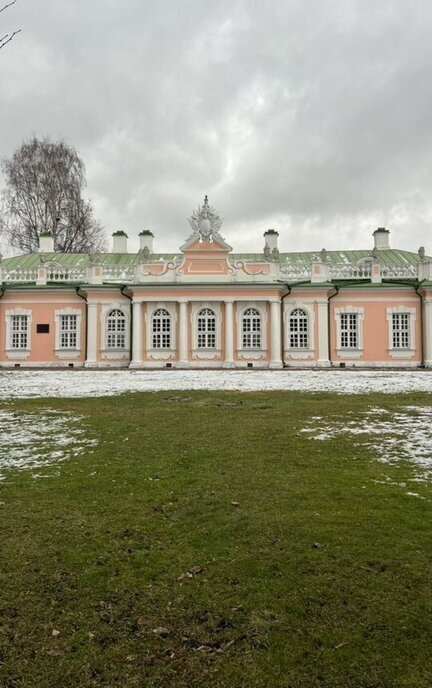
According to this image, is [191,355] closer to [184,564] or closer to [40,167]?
[40,167]

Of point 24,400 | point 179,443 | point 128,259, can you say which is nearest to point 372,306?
point 128,259

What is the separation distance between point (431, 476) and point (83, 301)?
2376cm

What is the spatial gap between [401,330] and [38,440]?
22522 millimetres

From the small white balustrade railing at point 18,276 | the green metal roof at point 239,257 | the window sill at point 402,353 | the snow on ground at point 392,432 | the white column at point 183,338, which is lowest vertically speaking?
the snow on ground at point 392,432

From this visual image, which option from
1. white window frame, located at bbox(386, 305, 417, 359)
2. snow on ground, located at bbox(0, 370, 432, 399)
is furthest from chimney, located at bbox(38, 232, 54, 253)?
white window frame, located at bbox(386, 305, 417, 359)

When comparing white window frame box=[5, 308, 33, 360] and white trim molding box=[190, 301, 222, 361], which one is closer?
white trim molding box=[190, 301, 222, 361]

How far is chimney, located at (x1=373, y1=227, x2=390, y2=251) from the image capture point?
3183cm

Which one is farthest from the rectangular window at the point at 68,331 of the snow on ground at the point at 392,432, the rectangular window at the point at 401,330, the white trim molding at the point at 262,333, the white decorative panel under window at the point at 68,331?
the snow on ground at the point at 392,432

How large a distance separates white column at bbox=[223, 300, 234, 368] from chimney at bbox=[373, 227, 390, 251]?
11.9m

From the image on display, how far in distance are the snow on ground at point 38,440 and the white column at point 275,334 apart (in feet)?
54.9

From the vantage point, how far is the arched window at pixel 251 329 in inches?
1040

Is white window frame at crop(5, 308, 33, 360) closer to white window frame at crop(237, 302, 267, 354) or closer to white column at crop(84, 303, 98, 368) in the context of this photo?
white column at crop(84, 303, 98, 368)

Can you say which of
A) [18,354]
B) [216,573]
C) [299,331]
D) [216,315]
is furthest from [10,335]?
[216,573]

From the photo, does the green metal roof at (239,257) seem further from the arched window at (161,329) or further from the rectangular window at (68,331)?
the arched window at (161,329)
